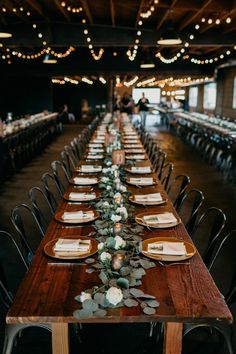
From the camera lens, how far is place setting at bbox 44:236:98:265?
2.26 m

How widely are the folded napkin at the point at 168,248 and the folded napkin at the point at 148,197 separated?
0.91 metres

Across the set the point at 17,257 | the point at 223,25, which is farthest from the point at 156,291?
the point at 223,25

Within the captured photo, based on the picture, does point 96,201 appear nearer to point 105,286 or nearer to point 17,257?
point 17,257

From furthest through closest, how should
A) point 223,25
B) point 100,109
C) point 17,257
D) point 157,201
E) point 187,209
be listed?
point 100,109 → point 223,25 → point 187,209 → point 17,257 → point 157,201

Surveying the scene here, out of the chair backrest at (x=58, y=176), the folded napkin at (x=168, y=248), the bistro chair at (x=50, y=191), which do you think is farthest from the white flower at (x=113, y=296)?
the chair backrest at (x=58, y=176)

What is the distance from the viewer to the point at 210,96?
17234 mm

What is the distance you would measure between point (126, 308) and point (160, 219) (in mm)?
1131

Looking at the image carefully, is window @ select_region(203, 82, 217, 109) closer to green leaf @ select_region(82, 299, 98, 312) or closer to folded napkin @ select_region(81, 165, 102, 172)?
folded napkin @ select_region(81, 165, 102, 172)

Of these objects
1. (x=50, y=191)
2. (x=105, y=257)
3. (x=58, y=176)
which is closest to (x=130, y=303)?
(x=105, y=257)

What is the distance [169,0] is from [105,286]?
6.00 m

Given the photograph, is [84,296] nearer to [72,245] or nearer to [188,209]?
[72,245]

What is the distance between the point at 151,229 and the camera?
2.71m

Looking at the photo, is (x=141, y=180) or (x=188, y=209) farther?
(x=188, y=209)

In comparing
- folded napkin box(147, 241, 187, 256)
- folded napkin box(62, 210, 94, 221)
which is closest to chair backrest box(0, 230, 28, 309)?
folded napkin box(62, 210, 94, 221)
